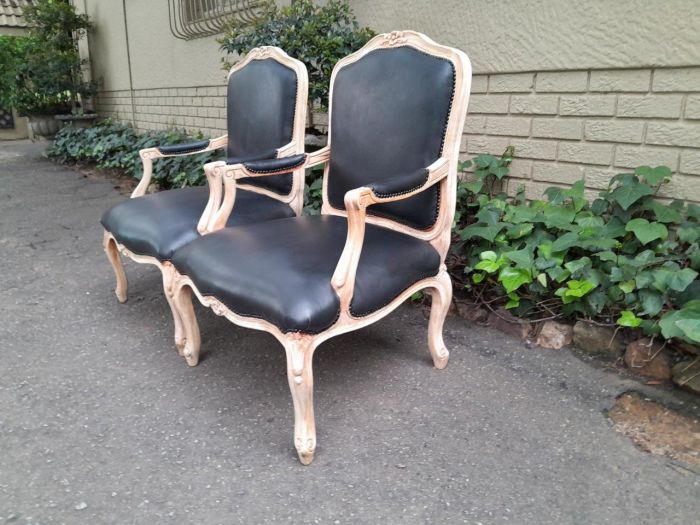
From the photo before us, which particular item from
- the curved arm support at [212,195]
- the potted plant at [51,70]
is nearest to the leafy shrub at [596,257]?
the curved arm support at [212,195]

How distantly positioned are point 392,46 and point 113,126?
592 centimetres

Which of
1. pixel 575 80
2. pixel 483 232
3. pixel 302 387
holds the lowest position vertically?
pixel 302 387

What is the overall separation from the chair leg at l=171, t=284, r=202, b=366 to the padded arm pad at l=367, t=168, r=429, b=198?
2.56 feet

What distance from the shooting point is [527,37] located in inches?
92.9

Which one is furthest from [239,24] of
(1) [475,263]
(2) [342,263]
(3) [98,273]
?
(2) [342,263]

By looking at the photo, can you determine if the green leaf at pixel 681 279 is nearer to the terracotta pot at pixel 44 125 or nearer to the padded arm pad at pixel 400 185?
the padded arm pad at pixel 400 185

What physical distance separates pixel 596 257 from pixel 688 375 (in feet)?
1.66

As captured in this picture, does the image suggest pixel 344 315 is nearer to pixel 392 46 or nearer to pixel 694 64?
pixel 392 46

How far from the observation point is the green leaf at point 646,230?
1798 mm

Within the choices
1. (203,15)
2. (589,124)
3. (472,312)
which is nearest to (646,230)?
(589,124)

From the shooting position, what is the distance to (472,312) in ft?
7.41

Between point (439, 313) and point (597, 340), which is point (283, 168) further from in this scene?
point (597, 340)

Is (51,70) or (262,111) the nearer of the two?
(262,111)

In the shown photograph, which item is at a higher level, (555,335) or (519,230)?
(519,230)
